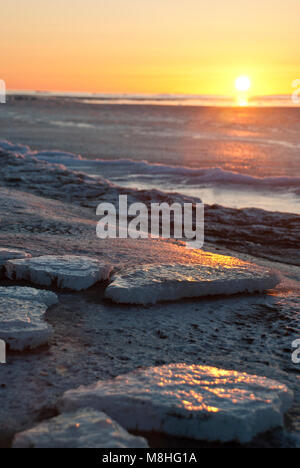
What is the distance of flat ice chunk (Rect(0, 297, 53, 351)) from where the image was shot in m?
2.03

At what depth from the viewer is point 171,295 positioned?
2641 mm

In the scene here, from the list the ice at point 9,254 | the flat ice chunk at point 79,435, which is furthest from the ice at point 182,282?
the flat ice chunk at point 79,435

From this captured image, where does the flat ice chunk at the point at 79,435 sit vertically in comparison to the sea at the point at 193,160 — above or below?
below

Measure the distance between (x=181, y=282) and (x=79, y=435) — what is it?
50.1 inches

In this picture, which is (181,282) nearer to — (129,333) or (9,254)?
(129,333)

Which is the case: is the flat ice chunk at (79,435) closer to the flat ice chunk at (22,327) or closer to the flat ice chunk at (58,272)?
the flat ice chunk at (22,327)

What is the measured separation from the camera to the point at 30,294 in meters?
2.44

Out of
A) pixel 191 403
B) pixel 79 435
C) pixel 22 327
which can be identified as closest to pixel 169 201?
pixel 22 327

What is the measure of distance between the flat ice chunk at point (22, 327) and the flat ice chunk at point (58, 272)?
16.2 inches

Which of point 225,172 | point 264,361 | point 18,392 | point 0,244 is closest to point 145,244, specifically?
point 0,244

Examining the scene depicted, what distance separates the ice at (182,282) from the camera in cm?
259

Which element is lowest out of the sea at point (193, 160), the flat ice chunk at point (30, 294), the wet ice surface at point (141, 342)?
the wet ice surface at point (141, 342)

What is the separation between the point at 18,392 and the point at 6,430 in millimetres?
202
